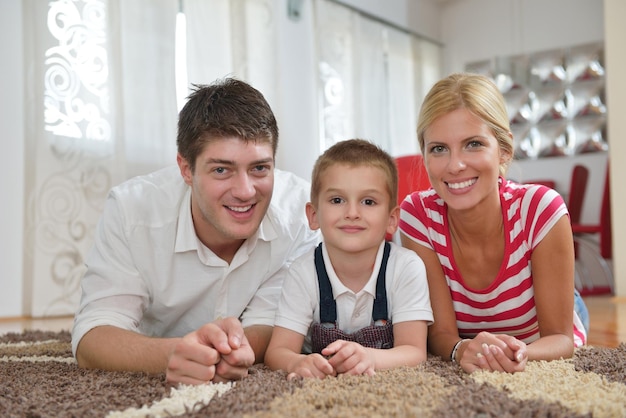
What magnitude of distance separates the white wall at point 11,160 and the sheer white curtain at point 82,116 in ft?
0.26

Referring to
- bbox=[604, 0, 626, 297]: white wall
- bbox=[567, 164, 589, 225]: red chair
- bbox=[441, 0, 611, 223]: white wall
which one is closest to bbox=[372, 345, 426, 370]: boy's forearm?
bbox=[604, 0, 626, 297]: white wall

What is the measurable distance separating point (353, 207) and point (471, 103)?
38 centimetres

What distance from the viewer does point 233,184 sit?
59.5 inches

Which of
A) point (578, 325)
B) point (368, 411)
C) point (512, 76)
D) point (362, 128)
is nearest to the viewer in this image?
point (368, 411)

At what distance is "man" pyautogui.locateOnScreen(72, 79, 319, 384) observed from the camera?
1477mm

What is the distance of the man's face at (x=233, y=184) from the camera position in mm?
1495

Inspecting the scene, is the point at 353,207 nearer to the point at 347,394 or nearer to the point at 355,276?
the point at 355,276

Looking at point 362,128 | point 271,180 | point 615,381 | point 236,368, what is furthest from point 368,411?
point 362,128

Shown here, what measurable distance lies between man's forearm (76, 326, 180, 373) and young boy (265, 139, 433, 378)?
24 centimetres

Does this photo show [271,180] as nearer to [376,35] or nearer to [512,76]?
[376,35]

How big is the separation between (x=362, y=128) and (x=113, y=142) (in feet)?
8.18

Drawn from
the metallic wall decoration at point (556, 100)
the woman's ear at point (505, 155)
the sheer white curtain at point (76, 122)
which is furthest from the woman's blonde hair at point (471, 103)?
the metallic wall decoration at point (556, 100)

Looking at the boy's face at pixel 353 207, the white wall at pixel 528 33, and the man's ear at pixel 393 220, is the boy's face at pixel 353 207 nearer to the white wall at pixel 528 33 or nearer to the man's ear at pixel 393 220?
the man's ear at pixel 393 220

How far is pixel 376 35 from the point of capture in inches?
228
